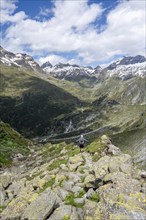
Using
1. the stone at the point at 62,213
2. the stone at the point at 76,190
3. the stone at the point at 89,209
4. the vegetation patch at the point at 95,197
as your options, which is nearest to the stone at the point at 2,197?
the stone at the point at 76,190

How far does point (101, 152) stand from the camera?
47719 millimetres

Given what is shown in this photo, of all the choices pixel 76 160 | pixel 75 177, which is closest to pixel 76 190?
pixel 75 177

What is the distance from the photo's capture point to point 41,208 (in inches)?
1099

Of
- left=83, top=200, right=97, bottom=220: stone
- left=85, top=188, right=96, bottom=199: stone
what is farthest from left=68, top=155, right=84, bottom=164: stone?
left=83, top=200, right=97, bottom=220: stone

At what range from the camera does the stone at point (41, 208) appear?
27.3m

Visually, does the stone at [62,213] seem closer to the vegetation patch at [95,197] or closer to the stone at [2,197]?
the vegetation patch at [95,197]

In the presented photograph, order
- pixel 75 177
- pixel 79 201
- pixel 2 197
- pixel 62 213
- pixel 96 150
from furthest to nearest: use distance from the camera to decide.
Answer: pixel 96 150 → pixel 2 197 → pixel 75 177 → pixel 79 201 → pixel 62 213

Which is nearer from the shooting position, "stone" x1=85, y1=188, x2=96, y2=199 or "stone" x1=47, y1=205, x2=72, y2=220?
"stone" x1=47, y1=205, x2=72, y2=220

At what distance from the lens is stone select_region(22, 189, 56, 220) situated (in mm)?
27312

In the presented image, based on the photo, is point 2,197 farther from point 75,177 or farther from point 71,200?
point 71,200

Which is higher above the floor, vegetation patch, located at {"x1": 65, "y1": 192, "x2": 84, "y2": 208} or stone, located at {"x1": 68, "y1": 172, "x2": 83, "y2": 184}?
stone, located at {"x1": 68, "y1": 172, "x2": 83, "y2": 184}

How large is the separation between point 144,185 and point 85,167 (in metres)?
11.5

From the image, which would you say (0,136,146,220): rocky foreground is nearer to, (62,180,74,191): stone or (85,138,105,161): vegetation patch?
(62,180,74,191): stone

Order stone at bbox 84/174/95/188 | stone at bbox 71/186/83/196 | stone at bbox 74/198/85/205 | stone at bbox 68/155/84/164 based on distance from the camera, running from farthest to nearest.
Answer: stone at bbox 68/155/84/164
stone at bbox 84/174/95/188
stone at bbox 71/186/83/196
stone at bbox 74/198/85/205
